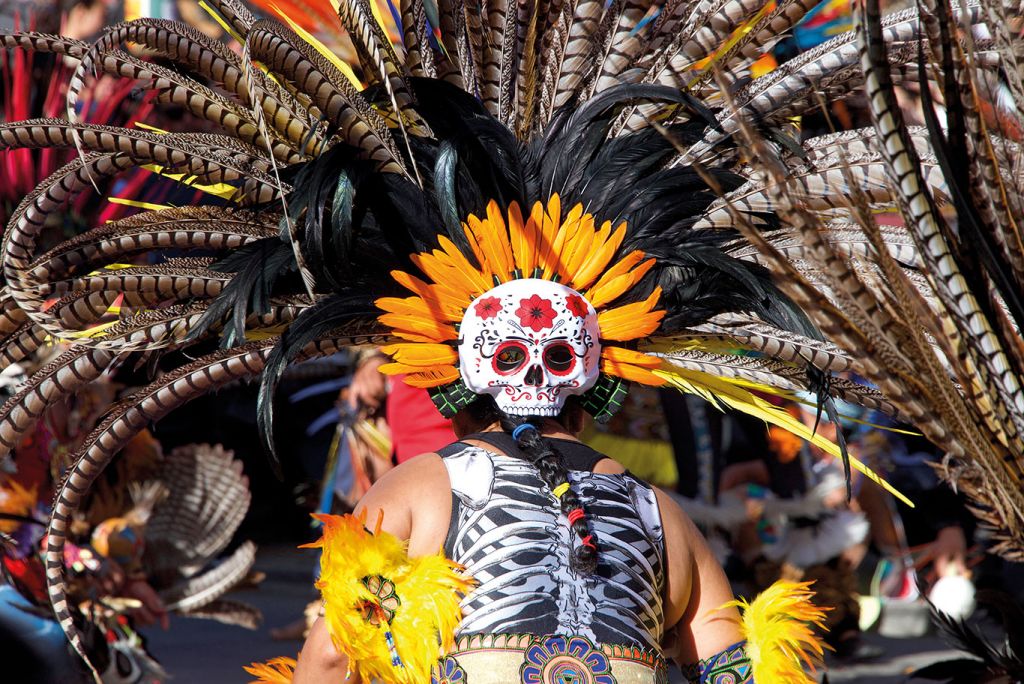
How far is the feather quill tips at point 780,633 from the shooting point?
208 cm

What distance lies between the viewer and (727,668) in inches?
83.8

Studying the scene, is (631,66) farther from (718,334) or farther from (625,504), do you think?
(625,504)

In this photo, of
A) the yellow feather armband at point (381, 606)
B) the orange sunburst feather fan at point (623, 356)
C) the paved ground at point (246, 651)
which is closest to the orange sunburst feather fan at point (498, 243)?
the orange sunburst feather fan at point (623, 356)

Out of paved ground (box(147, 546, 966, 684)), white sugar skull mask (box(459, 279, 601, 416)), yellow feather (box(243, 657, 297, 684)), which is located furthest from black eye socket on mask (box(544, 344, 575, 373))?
paved ground (box(147, 546, 966, 684))

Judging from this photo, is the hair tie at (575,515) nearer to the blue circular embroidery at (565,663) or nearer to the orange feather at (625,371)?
the blue circular embroidery at (565,663)

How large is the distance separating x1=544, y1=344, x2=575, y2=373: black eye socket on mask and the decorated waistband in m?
0.53

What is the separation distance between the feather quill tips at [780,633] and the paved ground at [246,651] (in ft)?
11.7

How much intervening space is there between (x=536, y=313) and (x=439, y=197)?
311 millimetres

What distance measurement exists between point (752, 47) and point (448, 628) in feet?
4.44

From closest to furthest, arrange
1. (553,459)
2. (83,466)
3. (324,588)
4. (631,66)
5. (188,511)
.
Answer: (324,588)
(553,459)
(83,466)
(631,66)
(188,511)

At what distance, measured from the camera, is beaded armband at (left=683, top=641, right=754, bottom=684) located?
83.2 inches

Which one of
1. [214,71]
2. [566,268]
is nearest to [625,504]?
[566,268]

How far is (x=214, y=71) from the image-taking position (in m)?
2.40

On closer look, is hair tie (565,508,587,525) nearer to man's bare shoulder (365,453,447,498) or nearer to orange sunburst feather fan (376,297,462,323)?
man's bare shoulder (365,453,447,498)
